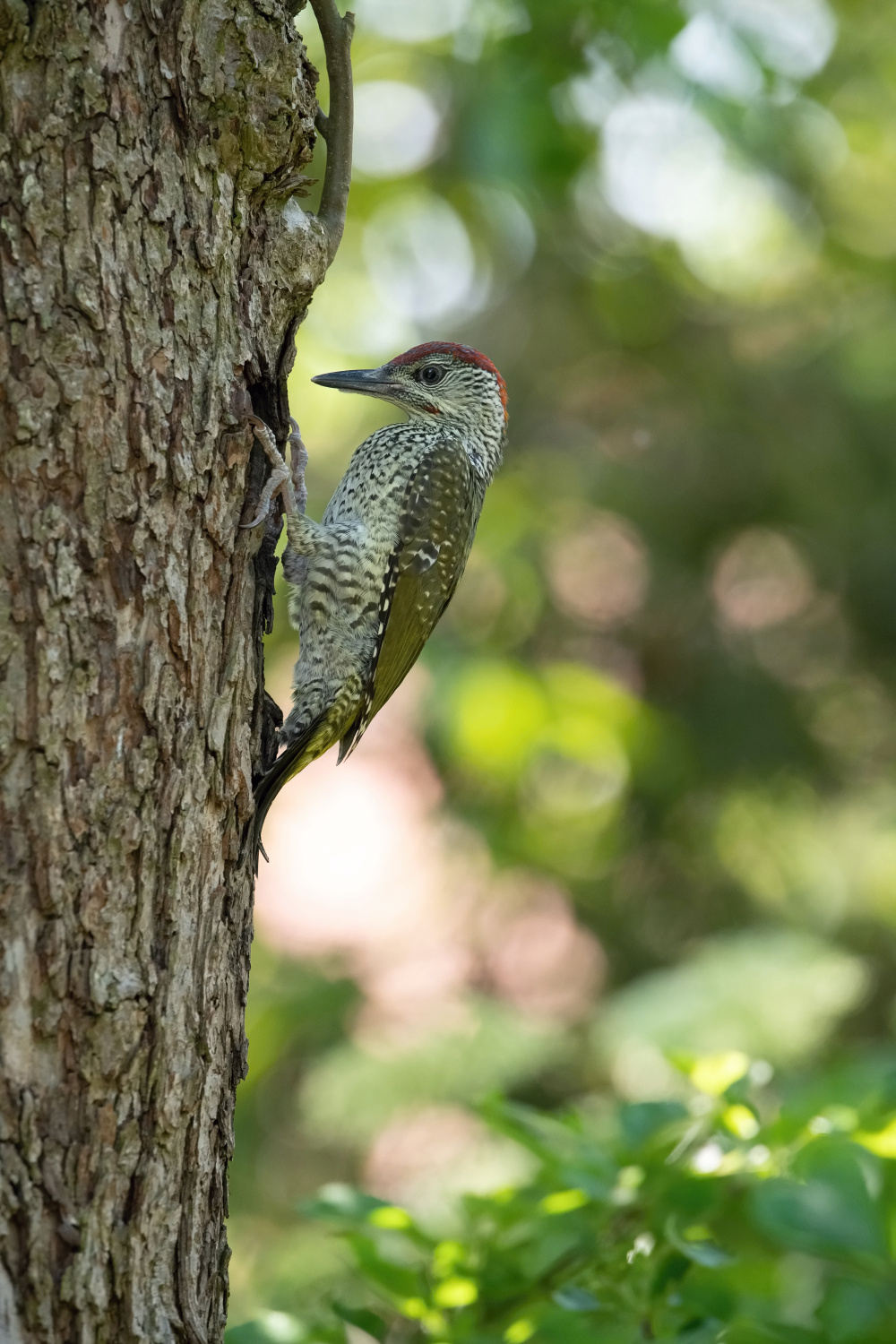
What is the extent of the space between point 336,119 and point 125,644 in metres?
1.13

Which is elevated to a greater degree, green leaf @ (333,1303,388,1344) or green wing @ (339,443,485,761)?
green wing @ (339,443,485,761)

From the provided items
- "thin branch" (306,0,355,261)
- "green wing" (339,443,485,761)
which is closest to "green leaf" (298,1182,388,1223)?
"green wing" (339,443,485,761)

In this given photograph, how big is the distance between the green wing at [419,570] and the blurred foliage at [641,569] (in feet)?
4.26

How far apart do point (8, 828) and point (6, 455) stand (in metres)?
0.49

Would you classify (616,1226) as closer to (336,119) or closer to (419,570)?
(419,570)

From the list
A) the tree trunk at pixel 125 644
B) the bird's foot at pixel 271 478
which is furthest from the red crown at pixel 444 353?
the tree trunk at pixel 125 644

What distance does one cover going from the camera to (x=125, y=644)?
1.75 meters

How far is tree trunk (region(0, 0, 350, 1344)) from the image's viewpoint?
164 centimetres

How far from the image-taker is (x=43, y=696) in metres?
1.66

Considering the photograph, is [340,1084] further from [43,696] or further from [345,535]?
[43,696]

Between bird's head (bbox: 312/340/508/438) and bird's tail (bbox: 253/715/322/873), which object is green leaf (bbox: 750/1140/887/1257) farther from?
bird's head (bbox: 312/340/508/438)

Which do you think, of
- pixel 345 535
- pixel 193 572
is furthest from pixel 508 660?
pixel 193 572

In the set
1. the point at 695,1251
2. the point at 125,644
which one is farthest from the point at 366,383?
the point at 695,1251

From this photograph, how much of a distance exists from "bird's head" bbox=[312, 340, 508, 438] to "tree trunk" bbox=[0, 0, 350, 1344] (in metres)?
1.63
